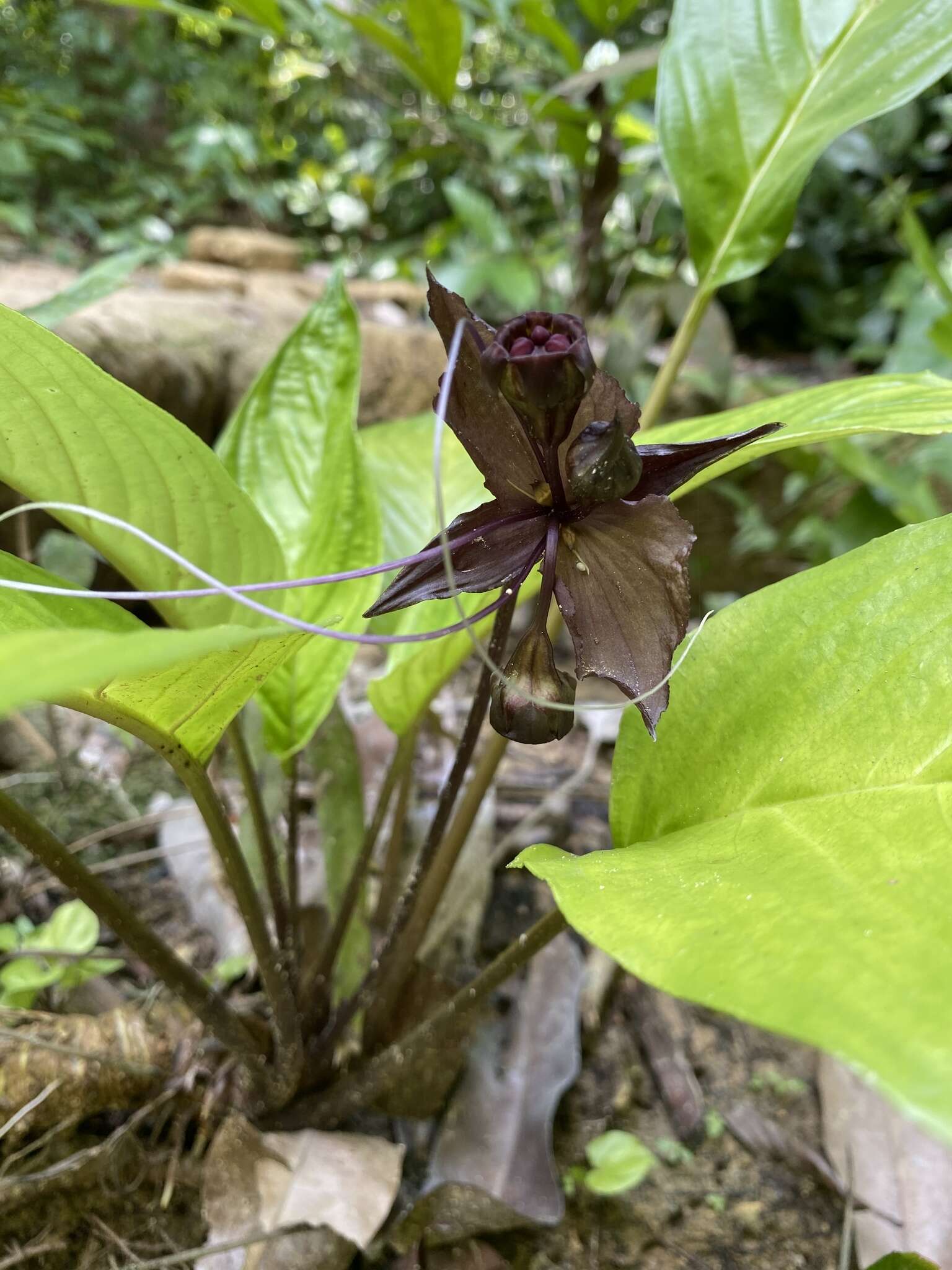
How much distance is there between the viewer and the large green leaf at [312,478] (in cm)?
65

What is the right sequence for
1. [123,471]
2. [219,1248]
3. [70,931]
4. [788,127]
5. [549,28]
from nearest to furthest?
[123,471], [219,1248], [788,127], [70,931], [549,28]

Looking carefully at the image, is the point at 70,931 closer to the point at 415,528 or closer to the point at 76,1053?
the point at 76,1053

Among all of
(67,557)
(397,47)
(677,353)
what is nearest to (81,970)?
(67,557)

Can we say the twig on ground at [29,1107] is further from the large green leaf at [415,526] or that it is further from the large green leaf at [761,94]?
the large green leaf at [761,94]

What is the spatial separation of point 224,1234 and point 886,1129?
63cm

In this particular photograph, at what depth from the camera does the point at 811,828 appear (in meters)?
0.36

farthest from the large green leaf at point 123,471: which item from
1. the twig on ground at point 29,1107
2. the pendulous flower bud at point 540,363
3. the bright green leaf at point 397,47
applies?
the bright green leaf at point 397,47

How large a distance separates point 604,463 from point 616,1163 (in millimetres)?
701

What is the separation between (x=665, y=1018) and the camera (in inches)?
36.9

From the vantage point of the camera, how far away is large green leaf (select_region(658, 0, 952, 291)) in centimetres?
66

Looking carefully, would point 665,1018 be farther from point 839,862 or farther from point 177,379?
point 177,379

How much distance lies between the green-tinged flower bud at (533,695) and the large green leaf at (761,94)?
50 cm

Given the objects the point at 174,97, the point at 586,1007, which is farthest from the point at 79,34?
the point at 586,1007

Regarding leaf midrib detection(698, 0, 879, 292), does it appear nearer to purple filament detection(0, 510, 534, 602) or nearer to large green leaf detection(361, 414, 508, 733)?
large green leaf detection(361, 414, 508, 733)
